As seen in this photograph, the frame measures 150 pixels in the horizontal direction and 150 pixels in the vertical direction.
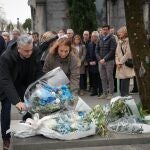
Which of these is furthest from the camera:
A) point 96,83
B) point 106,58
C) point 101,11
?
point 101,11

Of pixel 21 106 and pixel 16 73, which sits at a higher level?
pixel 16 73

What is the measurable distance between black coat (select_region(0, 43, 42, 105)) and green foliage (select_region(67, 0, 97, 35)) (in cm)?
1251

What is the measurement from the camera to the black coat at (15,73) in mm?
5953

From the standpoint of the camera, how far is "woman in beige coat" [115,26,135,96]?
10391 millimetres

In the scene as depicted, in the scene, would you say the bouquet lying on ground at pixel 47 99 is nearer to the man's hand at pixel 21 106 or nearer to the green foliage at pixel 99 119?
the man's hand at pixel 21 106

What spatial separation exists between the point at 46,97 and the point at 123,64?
4.86 metres

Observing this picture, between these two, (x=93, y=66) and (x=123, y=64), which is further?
(x=93, y=66)

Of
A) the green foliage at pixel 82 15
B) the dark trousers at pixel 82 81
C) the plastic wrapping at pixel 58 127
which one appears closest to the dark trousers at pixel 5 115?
the plastic wrapping at pixel 58 127

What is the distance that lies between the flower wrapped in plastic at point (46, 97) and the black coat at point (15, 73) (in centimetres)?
18

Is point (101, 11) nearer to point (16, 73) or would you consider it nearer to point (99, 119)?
point (99, 119)

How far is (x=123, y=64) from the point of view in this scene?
10.5 metres

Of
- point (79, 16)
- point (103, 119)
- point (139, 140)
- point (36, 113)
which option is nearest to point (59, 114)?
point (36, 113)

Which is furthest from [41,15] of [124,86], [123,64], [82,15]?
[124,86]

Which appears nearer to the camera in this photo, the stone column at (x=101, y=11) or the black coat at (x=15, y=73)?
the black coat at (x=15, y=73)
